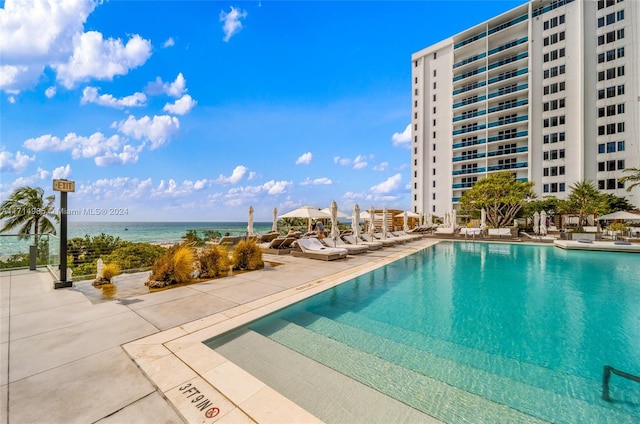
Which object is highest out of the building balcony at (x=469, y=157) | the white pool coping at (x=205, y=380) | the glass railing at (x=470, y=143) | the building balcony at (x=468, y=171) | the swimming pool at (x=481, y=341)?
the glass railing at (x=470, y=143)

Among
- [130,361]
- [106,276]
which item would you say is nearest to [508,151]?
[106,276]

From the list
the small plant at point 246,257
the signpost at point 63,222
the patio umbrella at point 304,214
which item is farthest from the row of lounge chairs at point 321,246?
the signpost at point 63,222

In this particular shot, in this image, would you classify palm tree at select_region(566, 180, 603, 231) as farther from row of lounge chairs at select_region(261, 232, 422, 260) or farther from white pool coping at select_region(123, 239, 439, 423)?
white pool coping at select_region(123, 239, 439, 423)

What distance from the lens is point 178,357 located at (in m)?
2.93

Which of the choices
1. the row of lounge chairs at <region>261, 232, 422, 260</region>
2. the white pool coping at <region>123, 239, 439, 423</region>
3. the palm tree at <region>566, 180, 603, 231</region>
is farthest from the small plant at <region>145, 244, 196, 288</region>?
the palm tree at <region>566, 180, 603, 231</region>

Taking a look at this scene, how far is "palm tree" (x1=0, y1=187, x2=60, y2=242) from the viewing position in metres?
11.0

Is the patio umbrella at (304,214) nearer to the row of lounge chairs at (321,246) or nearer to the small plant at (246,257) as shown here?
the row of lounge chairs at (321,246)

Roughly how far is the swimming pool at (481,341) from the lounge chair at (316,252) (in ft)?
9.18

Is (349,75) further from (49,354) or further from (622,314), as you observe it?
(49,354)

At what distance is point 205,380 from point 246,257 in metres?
5.57

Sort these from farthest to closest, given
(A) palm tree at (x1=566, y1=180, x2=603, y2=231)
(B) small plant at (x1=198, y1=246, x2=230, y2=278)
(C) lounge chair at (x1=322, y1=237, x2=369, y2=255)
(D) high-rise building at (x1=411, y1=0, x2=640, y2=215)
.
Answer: (D) high-rise building at (x1=411, y1=0, x2=640, y2=215), (A) palm tree at (x1=566, y1=180, x2=603, y2=231), (C) lounge chair at (x1=322, y1=237, x2=369, y2=255), (B) small plant at (x1=198, y1=246, x2=230, y2=278)

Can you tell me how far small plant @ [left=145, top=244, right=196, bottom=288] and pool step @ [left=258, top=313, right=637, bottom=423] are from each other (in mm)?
4143

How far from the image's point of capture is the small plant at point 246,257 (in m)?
7.88

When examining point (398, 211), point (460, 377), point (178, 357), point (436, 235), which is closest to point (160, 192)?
point (398, 211)
